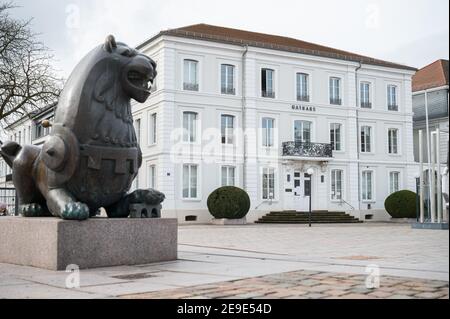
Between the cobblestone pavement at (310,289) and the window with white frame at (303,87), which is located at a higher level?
the window with white frame at (303,87)

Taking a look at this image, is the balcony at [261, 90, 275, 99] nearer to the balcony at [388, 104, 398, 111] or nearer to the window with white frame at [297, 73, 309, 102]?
the window with white frame at [297, 73, 309, 102]

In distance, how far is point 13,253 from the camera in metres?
7.39

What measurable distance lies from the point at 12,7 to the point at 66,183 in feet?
54.0

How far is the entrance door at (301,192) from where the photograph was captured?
32.9 metres

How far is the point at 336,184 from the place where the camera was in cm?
3422

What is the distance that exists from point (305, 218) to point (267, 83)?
8149 mm

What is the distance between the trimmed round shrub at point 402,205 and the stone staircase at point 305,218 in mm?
2554

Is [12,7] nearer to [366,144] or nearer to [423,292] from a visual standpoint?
[423,292]

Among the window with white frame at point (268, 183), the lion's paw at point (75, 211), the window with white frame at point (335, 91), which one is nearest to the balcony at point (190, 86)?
the window with white frame at point (268, 183)

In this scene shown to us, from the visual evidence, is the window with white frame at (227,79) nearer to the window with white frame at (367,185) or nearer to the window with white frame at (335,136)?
the window with white frame at (335,136)

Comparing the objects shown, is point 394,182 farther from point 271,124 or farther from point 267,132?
point 267,132

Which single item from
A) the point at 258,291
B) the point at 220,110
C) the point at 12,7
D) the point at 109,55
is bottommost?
the point at 258,291

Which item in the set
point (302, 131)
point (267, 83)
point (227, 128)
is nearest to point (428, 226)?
point (227, 128)

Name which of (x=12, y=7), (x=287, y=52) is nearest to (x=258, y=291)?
(x=12, y=7)
